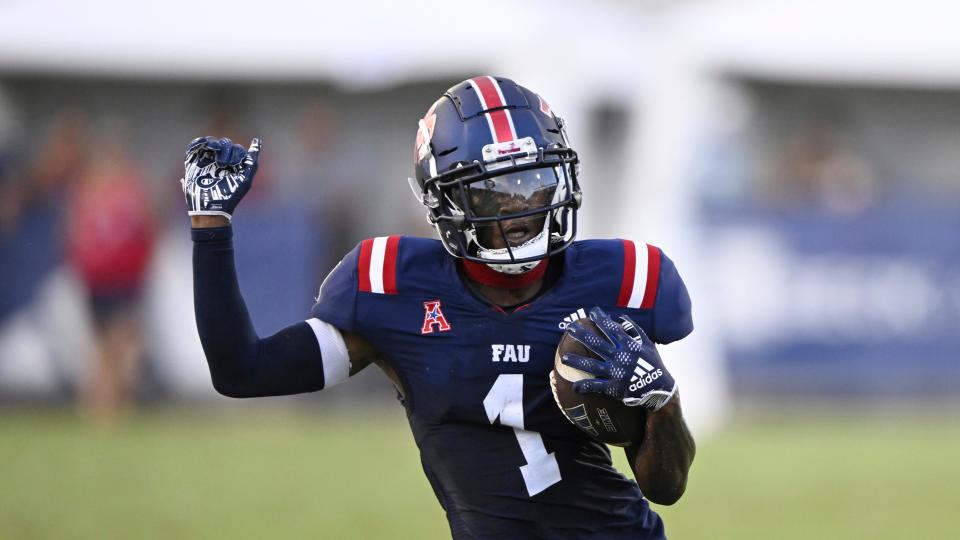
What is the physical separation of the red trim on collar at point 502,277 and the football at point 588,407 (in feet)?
0.80

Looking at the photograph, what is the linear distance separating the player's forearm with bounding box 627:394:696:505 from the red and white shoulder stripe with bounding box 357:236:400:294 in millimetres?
722

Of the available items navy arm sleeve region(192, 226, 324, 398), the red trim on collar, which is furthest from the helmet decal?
navy arm sleeve region(192, 226, 324, 398)

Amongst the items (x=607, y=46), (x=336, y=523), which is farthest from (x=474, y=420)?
(x=607, y=46)

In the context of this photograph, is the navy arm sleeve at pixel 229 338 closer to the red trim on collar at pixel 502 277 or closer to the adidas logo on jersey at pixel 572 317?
the red trim on collar at pixel 502 277

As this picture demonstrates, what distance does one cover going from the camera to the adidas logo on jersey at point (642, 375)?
303cm

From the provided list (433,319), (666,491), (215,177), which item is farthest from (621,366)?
Result: (215,177)

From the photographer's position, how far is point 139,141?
12281 mm

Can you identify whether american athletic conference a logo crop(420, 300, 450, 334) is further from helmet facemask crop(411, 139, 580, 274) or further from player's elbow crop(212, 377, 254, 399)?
player's elbow crop(212, 377, 254, 399)

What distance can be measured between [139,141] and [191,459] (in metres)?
4.54

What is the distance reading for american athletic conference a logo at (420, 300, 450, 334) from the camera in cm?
332

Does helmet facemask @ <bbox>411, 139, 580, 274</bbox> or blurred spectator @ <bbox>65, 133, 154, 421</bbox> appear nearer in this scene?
helmet facemask @ <bbox>411, 139, 580, 274</bbox>

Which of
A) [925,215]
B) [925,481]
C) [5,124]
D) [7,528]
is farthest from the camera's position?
[925,215]

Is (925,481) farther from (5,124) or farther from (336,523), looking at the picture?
(5,124)

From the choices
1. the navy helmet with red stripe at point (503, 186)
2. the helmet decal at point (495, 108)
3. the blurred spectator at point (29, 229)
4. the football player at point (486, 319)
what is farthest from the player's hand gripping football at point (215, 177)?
the blurred spectator at point (29, 229)
